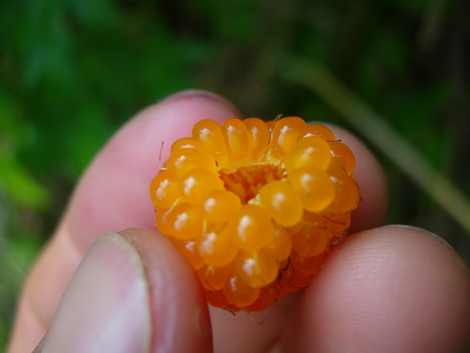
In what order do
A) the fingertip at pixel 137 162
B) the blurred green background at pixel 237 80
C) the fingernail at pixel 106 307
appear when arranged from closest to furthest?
1. the fingernail at pixel 106 307
2. the fingertip at pixel 137 162
3. the blurred green background at pixel 237 80

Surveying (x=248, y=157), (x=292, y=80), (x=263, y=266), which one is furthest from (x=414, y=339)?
(x=292, y=80)

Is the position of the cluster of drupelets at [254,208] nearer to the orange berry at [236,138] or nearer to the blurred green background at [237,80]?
the orange berry at [236,138]

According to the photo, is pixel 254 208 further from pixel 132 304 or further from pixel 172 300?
pixel 132 304

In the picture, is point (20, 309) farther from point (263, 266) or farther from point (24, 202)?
point (263, 266)

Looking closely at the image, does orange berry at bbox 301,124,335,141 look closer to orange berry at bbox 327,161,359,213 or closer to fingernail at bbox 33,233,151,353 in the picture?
orange berry at bbox 327,161,359,213

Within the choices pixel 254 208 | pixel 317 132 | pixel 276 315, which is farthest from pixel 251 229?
pixel 276 315

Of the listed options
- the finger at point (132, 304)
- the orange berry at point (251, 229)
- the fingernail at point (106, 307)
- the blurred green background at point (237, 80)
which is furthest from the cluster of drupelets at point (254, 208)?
the blurred green background at point (237, 80)

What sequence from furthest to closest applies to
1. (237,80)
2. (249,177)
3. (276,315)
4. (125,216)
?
(237,80)
(125,216)
(276,315)
(249,177)
